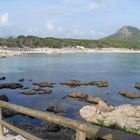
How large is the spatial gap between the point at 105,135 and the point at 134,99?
37.0 m

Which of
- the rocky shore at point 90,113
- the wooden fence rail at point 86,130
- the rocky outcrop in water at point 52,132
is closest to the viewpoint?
the wooden fence rail at point 86,130

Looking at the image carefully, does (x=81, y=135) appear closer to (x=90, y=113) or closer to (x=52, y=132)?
(x=52, y=132)

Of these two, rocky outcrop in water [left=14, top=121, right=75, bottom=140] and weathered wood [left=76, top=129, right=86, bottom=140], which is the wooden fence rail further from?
rocky outcrop in water [left=14, top=121, right=75, bottom=140]

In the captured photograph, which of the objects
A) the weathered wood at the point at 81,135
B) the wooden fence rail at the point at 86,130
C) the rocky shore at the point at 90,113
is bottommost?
the rocky shore at the point at 90,113

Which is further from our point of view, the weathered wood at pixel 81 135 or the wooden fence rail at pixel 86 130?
the weathered wood at pixel 81 135

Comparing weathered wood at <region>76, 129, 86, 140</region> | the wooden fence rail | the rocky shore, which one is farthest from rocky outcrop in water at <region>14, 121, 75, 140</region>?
weathered wood at <region>76, 129, 86, 140</region>

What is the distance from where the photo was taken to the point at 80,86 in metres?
54.5

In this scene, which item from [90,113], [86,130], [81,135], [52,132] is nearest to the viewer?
[86,130]

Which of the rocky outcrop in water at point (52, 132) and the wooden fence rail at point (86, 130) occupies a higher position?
the wooden fence rail at point (86, 130)

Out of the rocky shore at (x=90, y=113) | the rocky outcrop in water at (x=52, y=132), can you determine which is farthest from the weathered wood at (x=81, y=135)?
the rocky outcrop in water at (x=52, y=132)

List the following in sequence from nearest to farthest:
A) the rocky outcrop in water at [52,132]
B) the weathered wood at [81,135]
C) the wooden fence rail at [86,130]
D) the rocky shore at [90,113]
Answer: the wooden fence rail at [86,130] → the weathered wood at [81,135] → the rocky outcrop in water at [52,132] → the rocky shore at [90,113]

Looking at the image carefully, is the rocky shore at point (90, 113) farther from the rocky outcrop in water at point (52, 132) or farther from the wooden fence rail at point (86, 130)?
the wooden fence rail at point (86, 130)

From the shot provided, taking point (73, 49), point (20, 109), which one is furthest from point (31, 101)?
point (73, 49)

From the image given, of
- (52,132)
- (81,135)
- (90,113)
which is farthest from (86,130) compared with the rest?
(90,113)
